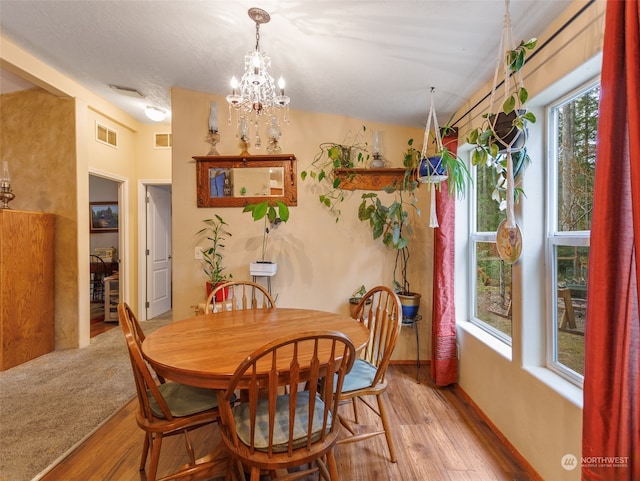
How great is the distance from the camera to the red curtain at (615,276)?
0.93m

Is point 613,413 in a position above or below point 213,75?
Answer: below

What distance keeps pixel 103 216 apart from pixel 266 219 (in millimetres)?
4519

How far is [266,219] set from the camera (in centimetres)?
299

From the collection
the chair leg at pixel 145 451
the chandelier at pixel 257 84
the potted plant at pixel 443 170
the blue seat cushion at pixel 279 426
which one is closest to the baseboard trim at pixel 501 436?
the blue seat cushion at pixel 279 426

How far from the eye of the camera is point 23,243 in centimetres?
294

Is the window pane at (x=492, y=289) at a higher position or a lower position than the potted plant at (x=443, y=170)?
lower

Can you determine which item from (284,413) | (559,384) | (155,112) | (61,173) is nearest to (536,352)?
(559,384)

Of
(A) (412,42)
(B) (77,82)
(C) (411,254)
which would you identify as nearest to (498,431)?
(C) (411,254)

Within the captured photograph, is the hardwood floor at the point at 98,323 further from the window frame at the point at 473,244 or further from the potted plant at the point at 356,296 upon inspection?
the window frame at the point at 473,244

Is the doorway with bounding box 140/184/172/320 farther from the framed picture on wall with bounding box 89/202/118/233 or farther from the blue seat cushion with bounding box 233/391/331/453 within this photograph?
the blue seat cushion with bounding box 233/391/331/453

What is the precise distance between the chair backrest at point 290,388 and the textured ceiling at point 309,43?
1.63 metres

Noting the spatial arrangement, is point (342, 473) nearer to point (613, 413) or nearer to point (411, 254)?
point (613, 413)

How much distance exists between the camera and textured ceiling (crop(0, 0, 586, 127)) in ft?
5.00

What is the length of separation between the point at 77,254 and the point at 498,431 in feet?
13.5
